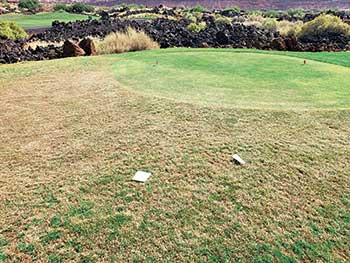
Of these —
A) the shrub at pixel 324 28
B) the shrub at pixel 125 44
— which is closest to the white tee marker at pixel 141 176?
the shrub at pixel 125 44

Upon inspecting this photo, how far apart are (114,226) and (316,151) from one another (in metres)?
3.12

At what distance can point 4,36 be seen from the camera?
18.8 meters

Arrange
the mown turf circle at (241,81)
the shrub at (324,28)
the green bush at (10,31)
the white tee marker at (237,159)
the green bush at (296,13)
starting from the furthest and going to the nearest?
1. the green bush at (296,13)
2. the shrub at (324,28)
3. the green bush at (10,31)
4. the mown turf circle at (241,81)
5. the white tee marker at (237,159)

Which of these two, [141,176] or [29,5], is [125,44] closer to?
[141,176]

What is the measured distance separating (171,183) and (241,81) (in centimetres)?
428

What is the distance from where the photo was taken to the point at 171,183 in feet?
13.2

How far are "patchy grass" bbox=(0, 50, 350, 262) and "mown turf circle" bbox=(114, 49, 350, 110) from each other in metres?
0.42

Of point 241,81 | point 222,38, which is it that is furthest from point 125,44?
point 241,81

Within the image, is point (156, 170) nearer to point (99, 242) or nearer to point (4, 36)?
point (99, 242)

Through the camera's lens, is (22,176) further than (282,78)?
No

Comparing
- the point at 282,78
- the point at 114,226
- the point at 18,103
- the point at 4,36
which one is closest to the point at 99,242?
the point at 114,226

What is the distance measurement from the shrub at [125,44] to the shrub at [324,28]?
11573mm

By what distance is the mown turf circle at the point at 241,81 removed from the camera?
250 inches

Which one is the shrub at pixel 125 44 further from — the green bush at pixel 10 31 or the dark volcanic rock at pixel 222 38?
the green bush at pixel 10 31
